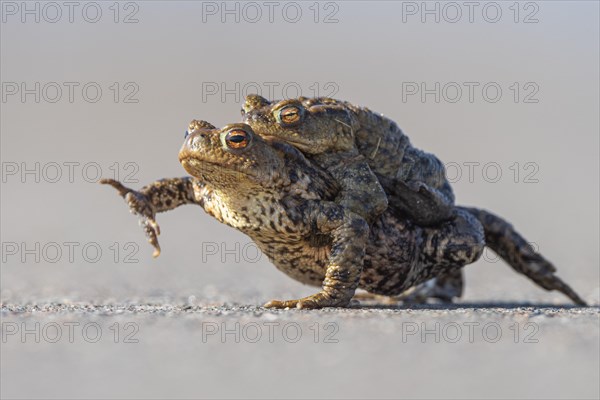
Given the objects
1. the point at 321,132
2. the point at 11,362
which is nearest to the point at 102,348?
the point at 11,362

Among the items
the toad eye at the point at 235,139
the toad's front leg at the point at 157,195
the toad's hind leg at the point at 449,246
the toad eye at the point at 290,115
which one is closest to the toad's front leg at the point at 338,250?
the toad eye at the point at 290,115

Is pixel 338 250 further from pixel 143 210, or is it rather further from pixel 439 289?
pixel 439 289

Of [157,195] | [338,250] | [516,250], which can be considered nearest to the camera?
[338,250]

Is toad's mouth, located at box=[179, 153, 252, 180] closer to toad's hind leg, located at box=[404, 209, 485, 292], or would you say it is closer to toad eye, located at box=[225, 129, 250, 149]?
toad eye, located at box=[225, 129, 250, 149]

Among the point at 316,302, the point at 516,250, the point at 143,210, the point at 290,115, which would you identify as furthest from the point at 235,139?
the point at 516,250

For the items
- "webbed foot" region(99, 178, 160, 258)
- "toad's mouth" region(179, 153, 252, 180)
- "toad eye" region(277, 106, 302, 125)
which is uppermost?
"toad eye" region(277, 106, 302, 125)

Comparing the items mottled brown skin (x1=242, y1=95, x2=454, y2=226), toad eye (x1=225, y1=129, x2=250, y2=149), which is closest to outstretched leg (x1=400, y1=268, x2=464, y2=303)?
mottled brown skin (x1=242, y1=95, x2=454, y2=226)
